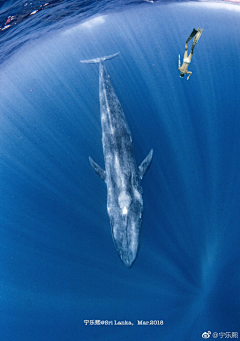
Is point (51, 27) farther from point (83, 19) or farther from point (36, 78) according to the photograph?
point (36, 78)

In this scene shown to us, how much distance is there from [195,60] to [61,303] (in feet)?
42.6

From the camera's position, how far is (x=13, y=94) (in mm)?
10438

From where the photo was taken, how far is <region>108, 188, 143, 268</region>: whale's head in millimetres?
4762

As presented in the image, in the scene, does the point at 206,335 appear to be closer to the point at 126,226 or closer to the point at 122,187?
the point at 126,226

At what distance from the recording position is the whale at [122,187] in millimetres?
4797

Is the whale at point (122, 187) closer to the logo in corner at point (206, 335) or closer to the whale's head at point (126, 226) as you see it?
the whale's head at point (126, 226)

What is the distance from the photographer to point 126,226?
4793mm

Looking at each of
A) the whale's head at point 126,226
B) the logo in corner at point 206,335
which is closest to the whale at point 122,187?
the whale's head at point 126,226

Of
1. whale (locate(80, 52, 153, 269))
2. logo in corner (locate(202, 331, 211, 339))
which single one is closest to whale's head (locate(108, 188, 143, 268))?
whale (locate(80, 52, 153, 269))

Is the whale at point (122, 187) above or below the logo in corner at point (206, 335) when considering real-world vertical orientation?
above

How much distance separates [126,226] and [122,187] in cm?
109

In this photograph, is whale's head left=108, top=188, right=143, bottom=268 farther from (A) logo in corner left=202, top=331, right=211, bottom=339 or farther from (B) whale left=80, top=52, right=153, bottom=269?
(A) logo in corner left=202, top=331, right=211, bottom=339

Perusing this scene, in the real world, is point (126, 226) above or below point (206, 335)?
above

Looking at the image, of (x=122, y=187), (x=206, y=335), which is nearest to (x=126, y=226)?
(x=122, y=187)
